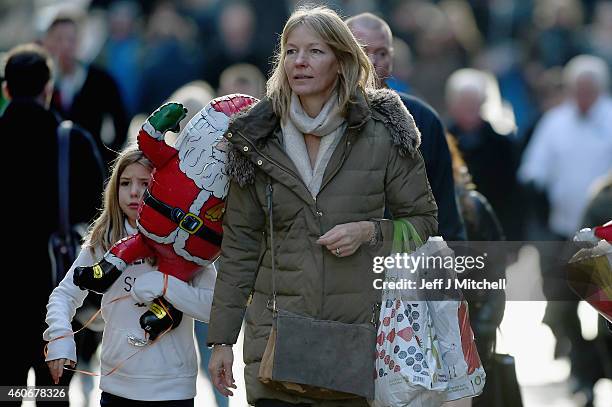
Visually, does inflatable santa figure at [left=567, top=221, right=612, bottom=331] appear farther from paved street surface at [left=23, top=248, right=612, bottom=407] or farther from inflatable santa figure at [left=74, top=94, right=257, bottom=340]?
inflatable santa figure at [left=74, top=94, right=257, bottom=340]

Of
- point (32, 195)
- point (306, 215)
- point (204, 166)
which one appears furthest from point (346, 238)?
point (32, 195)

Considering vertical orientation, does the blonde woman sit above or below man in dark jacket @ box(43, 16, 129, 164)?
below

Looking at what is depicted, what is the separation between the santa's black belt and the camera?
22.0 ft

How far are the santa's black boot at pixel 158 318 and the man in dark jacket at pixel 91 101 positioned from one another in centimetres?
483

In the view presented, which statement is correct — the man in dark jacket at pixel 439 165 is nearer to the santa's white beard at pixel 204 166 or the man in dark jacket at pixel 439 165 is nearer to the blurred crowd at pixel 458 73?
the blurred crowd at pixel 458 73

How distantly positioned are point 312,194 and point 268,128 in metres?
0.29

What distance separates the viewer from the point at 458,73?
17500mm

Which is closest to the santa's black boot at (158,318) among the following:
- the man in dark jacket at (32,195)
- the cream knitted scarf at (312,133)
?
the cream knitted scarf at (312,133)

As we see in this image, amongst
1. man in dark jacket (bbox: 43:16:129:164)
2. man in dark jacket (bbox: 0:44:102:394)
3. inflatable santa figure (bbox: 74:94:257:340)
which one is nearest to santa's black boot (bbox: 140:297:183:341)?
inflatable santa figure (bbox: 74:94:257:340)

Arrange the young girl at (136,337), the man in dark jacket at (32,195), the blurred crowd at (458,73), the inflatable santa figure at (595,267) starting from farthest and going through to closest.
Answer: the blurred crowd at (458,73), the man in dark jacket at (32,195), the young girl at (136,337), the inflatable santa figure at (595,267)

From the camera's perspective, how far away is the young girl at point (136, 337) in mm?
6848

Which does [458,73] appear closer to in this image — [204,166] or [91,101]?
[91,101]

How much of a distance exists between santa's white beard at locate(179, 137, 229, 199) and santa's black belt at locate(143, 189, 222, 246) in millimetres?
127

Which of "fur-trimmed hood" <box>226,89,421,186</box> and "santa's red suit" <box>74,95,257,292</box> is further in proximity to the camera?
"santa's red suit" <box>74,95,257,292</box>
